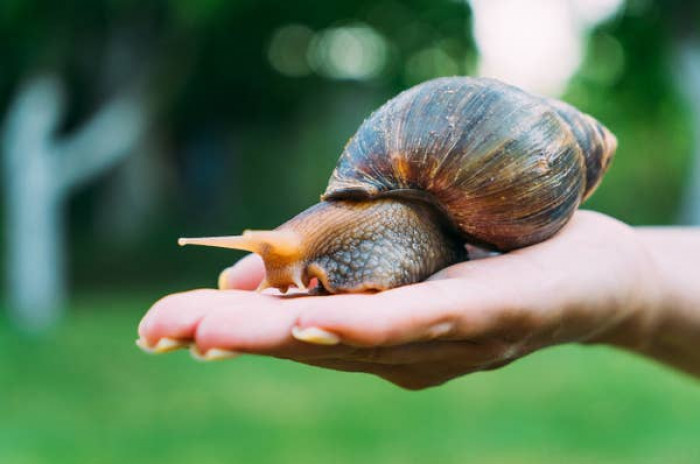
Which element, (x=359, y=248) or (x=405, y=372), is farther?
(x=359, y=248)

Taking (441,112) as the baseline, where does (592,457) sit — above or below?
below

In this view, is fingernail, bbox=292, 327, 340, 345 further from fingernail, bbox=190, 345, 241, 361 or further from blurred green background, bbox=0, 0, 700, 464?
blurred green background, bbox=0, 0, 700, 464

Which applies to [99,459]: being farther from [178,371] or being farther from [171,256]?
[171,256]

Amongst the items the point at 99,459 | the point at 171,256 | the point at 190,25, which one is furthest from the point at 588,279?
the point at 171,256

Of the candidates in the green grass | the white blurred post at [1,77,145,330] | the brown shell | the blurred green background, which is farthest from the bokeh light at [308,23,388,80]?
the brown shell

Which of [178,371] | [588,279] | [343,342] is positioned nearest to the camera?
[343,342]

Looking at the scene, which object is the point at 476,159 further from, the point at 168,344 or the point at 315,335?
the point at 168,344

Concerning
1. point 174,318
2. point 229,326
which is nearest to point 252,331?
point 229,326
